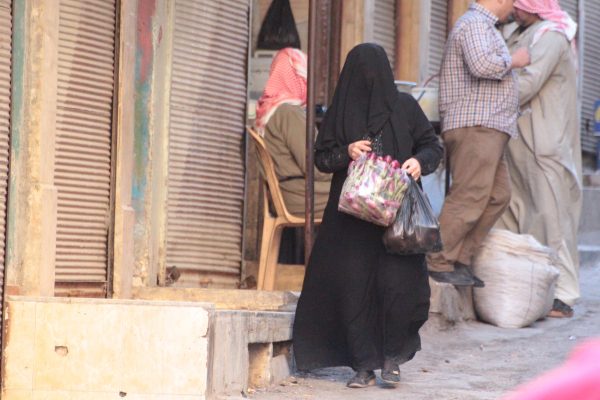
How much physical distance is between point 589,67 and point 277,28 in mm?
4705

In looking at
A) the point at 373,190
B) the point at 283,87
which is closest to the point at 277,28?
the point at 283,87

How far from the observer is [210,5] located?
7176 millimetres

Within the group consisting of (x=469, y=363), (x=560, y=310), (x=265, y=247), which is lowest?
(x=469, y=363)

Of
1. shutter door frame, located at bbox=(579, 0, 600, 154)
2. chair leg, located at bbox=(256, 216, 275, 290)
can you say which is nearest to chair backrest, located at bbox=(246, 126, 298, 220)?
chair leg, located at bbox=(256, 216, 275, 290)

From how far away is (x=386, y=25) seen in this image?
29.1 feet

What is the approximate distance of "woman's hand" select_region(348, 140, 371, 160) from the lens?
5110mm

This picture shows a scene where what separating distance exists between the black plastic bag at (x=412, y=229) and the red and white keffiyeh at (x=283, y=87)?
2.24 m

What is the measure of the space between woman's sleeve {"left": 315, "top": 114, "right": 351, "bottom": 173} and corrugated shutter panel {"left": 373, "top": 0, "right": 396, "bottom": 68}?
3350 millimetres

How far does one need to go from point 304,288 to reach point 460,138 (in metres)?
2.18

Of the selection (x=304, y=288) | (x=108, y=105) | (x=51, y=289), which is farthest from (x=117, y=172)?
(x=304, y=288)

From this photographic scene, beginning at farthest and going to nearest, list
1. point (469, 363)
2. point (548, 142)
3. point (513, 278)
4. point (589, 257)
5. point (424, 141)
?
point (589, 257) < point (548, 142) < point (513, 278) < point (469, 363) < point (424, 141)

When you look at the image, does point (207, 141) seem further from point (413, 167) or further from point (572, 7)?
point (572, 7)

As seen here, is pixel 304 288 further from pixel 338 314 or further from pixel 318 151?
pixel 318 151

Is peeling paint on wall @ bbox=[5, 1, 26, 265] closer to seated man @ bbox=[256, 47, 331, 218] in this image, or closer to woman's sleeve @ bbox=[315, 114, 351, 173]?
woman's sleeve @ bbox=[315, 114, 351, 173]
